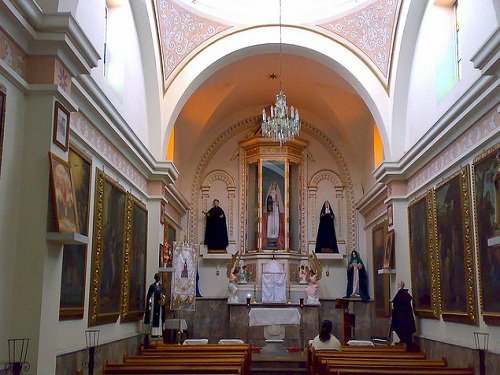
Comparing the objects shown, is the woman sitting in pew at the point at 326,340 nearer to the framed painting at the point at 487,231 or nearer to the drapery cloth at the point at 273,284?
the framed painting at the point at 487,231

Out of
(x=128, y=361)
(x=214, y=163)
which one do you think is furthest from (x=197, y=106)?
(x=128, y=361)

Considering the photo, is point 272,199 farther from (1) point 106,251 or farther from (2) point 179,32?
(1) point 106,251

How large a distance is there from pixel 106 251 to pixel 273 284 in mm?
8514

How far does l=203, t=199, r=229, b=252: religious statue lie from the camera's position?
19203mm

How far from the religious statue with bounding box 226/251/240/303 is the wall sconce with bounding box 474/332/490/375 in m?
9.46

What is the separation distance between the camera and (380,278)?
51.0ft

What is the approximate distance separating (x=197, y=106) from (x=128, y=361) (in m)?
9.95

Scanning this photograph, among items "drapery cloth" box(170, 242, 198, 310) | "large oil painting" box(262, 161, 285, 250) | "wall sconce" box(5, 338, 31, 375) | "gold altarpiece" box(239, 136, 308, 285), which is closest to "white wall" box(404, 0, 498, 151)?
"drapery cloth" box(170, 242, 198, 310)

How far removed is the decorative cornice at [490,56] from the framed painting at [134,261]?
6744 millimetres

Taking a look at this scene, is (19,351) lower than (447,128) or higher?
lower

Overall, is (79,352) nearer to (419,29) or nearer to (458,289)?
(458,289)

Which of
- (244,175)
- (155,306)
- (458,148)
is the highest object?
(244,175)

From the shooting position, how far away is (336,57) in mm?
13836

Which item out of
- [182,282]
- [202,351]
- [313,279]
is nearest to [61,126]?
[202,351]
